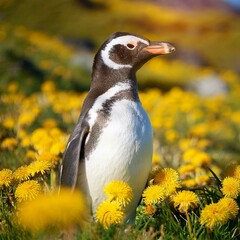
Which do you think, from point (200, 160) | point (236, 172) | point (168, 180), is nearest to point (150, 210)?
point (168, 180)

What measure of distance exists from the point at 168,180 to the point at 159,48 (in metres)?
0.79

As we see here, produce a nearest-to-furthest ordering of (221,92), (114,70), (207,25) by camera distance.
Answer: (114,70) → (221,92) → (207,25)

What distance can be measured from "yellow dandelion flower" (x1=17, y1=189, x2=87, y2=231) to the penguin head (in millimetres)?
1085

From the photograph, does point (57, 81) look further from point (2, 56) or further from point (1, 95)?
point (1, 95)

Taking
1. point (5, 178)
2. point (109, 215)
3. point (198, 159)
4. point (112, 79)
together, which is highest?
point (112, 79)

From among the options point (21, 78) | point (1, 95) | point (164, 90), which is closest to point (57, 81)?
point (21, 78)

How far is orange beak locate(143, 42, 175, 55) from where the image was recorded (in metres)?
3.28

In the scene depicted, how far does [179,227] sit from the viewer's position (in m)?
2.90

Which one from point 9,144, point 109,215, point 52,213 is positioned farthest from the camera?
point 9,144

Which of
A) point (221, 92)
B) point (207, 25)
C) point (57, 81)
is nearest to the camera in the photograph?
point (57, 81)

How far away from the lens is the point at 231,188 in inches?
117

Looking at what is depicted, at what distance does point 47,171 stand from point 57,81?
8.45 metres

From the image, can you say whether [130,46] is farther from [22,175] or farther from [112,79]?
[22,175]

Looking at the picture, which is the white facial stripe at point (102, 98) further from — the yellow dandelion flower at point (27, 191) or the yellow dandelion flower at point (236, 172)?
the yellow dandelion flower at point (236, 172)
